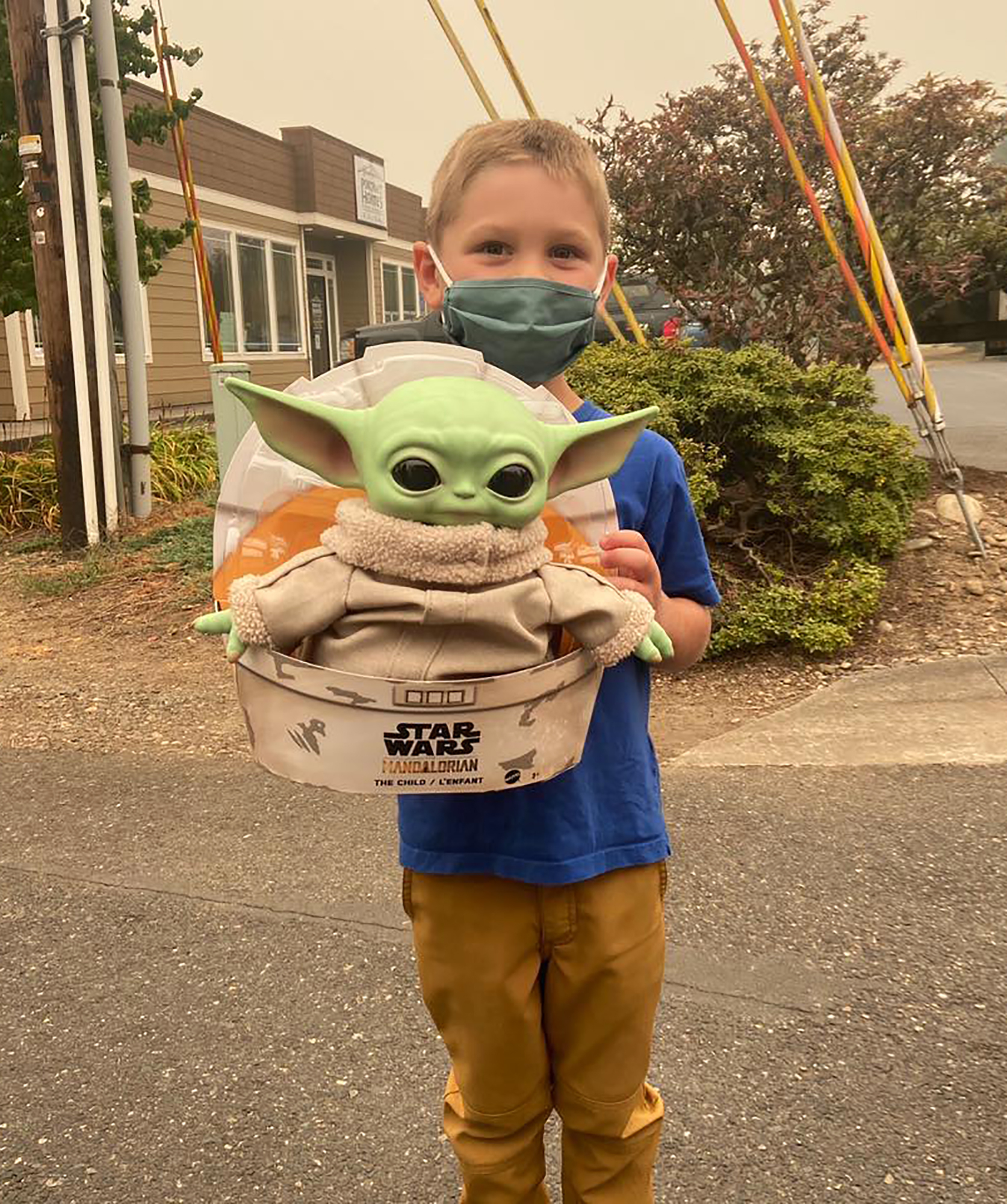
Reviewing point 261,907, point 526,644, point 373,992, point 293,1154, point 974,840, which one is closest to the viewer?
point 526,644

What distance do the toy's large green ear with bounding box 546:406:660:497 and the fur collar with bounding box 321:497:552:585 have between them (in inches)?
4.2

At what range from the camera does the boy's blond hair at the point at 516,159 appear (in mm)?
1514

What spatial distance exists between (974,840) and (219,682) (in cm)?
351

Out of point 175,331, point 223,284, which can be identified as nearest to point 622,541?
point 175,331

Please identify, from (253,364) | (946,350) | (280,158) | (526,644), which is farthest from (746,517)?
(946,350)

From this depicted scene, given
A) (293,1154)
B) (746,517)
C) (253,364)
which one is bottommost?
(293,1154)

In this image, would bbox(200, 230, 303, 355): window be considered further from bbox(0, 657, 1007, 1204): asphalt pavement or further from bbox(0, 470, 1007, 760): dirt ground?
bbox(0, 657, 1007, 1204): asphalt pavement

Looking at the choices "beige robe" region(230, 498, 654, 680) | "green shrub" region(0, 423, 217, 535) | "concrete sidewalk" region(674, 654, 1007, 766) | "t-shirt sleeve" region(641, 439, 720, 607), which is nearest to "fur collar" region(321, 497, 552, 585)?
"beige robe" region(230, 498, 654, 680)

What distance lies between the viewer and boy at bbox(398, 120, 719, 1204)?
4.93 feet

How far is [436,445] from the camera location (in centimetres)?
110

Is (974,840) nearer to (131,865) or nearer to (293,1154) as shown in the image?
(293,1154)

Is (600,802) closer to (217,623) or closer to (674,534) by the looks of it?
(674,534)

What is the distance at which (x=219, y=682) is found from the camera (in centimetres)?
519

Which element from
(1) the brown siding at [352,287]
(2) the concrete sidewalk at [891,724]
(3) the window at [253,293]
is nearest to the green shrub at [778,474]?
(2) the concrete sidewalk at [891,724]
